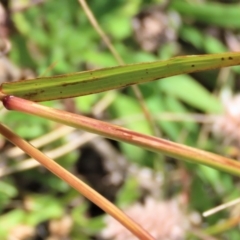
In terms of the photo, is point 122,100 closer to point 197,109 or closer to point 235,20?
point 197,109

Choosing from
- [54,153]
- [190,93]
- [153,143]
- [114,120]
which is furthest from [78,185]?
[190,93]

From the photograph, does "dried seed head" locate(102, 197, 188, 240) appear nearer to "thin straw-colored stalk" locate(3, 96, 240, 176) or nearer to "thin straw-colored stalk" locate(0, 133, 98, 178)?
"thin straw-colored stalk" locate(0, 133, 98, 178)

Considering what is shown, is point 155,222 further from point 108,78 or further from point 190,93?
point 108,78

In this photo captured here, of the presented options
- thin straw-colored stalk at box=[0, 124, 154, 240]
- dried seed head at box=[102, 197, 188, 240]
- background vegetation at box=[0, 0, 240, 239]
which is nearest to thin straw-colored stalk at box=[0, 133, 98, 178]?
background vegetation at box=[0, 0, 240, 239]

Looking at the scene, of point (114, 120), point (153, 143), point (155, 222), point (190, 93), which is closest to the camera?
point (153, 143)

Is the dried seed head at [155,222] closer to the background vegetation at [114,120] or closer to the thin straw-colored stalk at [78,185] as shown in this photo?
the background vegetation at [114,120]

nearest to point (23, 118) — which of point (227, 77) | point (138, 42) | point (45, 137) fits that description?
point (45, 137)
